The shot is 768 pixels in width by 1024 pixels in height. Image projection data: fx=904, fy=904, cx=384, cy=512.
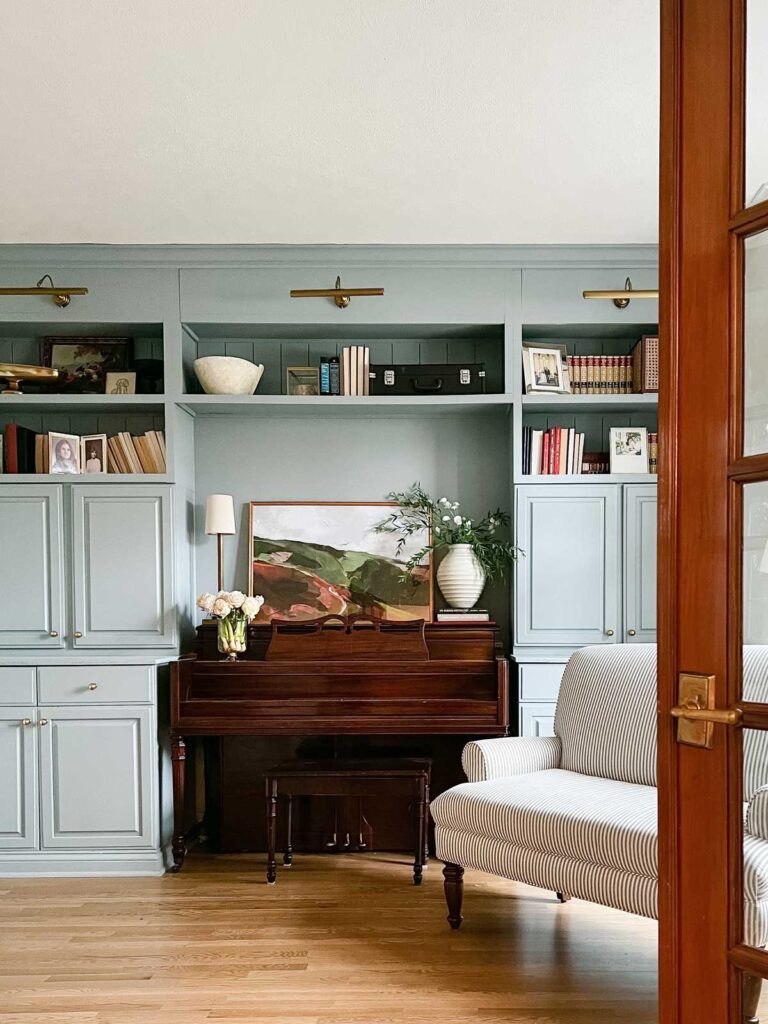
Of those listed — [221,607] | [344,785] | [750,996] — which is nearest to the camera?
[750,996]

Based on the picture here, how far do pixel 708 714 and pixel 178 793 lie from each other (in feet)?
9.93

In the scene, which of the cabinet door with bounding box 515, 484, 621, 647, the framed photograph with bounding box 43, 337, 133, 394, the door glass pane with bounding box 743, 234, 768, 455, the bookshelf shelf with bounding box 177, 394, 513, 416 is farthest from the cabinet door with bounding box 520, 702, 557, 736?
the door glass pane with bounding box 743, 234, 768, 455

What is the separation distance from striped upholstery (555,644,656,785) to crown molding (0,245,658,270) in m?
1.80

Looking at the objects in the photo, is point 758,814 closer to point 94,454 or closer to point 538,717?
point 538,717

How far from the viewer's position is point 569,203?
11.8 ft

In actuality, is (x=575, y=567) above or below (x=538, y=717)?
above

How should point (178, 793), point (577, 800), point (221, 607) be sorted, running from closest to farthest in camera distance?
point (577, 800) < point (178, 793) < point (221, 607)

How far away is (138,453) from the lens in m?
4.16

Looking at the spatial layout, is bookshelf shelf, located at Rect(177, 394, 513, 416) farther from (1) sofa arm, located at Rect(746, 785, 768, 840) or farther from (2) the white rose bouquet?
(1) sofa arm, located at Rect(746, 785, 768, 840)

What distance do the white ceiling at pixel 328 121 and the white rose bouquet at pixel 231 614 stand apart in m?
1.59

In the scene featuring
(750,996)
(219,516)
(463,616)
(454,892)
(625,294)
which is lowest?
(454,892)

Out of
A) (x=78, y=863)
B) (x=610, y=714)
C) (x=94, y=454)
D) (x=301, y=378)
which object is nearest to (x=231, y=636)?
(x=94, y=454)

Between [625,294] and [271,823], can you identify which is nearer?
[271,823]

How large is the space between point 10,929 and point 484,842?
68.4 inches
